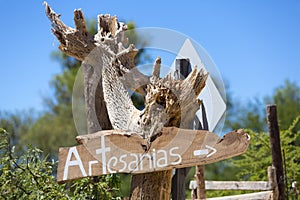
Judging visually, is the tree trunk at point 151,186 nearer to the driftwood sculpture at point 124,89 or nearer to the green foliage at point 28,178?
the driftwood sculpture at point 124,89

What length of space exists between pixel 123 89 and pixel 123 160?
62cm

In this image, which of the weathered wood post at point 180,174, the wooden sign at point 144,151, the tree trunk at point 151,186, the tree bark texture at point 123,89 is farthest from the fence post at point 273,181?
the wooden sign at point 144,151

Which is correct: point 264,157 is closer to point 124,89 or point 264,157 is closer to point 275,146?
point 275,146

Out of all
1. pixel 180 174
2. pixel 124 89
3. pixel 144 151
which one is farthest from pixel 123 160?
pixel 180 174

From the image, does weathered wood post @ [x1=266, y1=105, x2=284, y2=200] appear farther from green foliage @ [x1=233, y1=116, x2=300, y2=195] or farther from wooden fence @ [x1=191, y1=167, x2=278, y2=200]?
green foliage @ [x1=233, y1=116, x2=300, y2=195]

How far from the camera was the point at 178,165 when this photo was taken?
262cm

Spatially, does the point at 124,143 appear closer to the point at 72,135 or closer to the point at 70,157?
the point at 70,157

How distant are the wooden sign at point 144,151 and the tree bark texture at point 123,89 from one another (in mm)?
90

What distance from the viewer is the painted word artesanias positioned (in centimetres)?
265

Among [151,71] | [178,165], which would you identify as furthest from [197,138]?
[151,71]

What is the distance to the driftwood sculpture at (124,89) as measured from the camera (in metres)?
2.79

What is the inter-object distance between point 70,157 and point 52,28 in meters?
1.17

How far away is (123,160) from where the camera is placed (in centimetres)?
274

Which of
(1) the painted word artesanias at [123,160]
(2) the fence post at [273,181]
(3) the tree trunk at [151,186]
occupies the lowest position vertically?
(3) the tree trunk at [151,186]
